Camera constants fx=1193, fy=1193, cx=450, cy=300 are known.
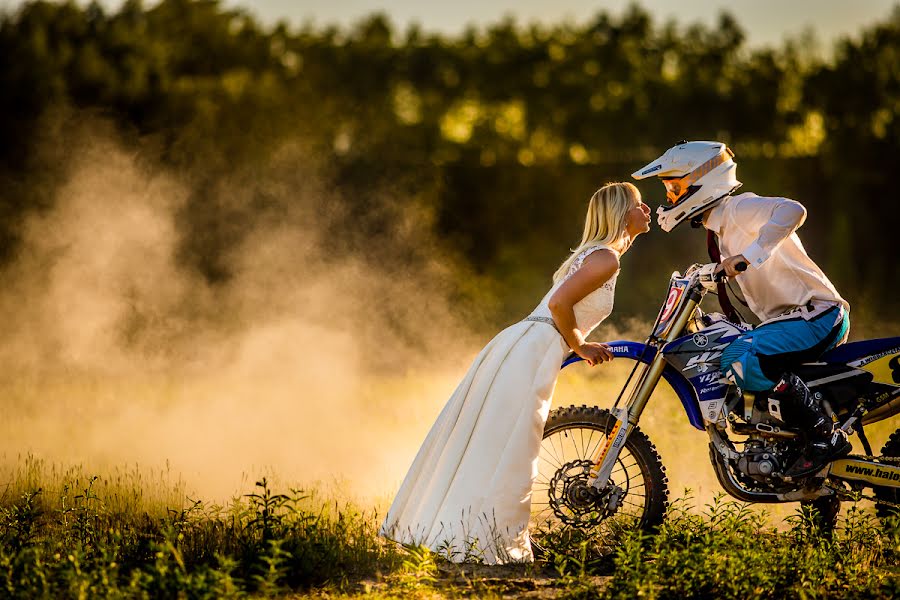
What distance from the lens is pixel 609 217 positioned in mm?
6781

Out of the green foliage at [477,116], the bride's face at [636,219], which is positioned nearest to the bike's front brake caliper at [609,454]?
the bride's face at [636,219]

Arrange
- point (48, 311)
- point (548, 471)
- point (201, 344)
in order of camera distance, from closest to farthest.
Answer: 1. point (548, 471)
2. point (48, 311)
3. point (201, 344)

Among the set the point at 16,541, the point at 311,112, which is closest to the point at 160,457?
the point at 16,541

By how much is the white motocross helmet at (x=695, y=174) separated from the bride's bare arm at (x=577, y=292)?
1.33ft

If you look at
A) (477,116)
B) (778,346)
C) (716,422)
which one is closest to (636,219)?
(778,346)

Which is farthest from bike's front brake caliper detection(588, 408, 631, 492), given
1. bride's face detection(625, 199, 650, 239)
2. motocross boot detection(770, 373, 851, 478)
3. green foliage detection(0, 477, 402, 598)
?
green foliage detection(0, 477, 402, 598)

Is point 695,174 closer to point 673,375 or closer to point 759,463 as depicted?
point 673,375

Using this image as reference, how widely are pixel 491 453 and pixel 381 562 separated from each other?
33.2 inches

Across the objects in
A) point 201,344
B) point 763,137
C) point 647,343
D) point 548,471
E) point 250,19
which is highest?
point 250,19

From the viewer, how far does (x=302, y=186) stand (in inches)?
976

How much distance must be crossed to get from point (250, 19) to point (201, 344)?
22269 millimetres

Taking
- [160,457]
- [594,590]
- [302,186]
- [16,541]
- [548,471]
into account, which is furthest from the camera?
[302,186]

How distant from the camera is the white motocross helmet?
6.73 m

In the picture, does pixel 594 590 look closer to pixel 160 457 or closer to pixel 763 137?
pixel 160 457
